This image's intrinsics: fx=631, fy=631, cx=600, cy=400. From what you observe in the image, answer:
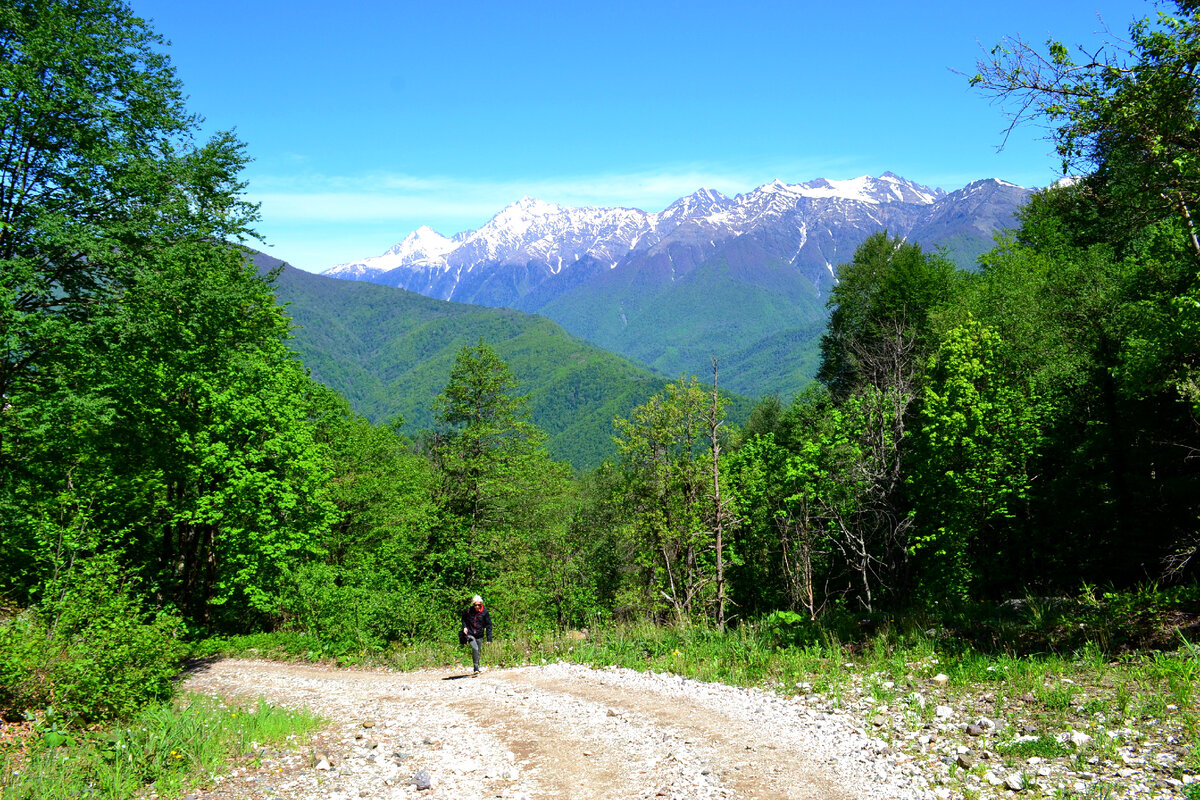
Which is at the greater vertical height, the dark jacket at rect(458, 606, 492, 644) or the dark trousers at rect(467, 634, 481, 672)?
the dark jacket at rect(458, 606, 492, 644)

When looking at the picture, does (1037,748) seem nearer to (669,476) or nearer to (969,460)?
(969,460)

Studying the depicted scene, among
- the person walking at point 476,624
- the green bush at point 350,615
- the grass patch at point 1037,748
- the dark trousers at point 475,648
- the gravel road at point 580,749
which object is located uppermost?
the grass patch at point 1037,748

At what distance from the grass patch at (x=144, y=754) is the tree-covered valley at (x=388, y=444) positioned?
1.64 m

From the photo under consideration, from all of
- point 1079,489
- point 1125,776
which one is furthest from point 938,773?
point 1079,489

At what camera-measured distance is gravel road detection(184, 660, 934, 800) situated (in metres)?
7.89

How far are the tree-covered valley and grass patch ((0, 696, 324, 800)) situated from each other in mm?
1644

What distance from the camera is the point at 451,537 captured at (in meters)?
27.8

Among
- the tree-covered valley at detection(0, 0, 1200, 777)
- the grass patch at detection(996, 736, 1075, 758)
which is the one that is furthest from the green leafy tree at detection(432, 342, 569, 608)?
the grass patch at detection(996, 736, 1075, 758)

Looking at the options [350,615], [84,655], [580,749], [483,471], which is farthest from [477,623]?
[483,471]

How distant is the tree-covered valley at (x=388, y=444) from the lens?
12.4 metres

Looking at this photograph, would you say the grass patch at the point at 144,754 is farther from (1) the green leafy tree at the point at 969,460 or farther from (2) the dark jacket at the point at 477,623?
(1) the green leafy tree at the point at 969,460

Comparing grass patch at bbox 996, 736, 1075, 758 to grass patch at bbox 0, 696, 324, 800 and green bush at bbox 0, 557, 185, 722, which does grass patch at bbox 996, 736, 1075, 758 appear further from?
green bush at bbox 0, 557, 185, 722

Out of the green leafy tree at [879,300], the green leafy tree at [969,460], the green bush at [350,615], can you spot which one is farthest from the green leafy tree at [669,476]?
the green leafy tree at [879,300]

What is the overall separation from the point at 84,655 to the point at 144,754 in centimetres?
333
